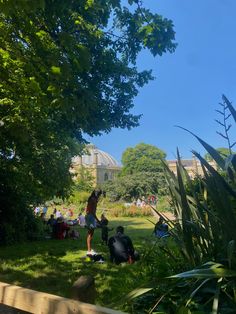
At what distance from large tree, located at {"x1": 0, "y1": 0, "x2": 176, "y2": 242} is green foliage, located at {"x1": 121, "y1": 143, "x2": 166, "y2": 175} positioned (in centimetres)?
4700

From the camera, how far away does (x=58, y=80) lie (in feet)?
17.9

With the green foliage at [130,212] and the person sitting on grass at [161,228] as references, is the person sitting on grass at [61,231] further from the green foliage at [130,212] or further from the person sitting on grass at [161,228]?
the green foliage at [130,212]

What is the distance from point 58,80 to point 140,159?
61494mm

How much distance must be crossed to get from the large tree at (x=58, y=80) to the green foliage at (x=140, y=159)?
4700 cm

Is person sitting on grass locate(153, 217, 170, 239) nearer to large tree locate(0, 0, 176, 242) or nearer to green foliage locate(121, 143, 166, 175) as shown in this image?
large tree locate(0, 0, 176, 242)

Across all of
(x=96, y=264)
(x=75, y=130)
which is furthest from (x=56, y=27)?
(x=75, y=130)

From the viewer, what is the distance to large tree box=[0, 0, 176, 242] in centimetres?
548

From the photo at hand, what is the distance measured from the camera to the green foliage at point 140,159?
6356 centimetres

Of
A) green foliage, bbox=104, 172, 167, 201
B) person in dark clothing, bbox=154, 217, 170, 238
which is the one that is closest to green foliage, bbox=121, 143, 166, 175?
green foliage, bbox=104, 172, 167, 201

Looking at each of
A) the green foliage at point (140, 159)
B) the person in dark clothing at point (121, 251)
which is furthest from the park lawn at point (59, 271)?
the green foliage at point (140, 159)

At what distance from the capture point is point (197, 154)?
2.14 metres

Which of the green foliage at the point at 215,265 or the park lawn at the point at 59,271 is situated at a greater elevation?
the green foliage at the point at 215,265

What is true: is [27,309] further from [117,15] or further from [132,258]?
[117,15]

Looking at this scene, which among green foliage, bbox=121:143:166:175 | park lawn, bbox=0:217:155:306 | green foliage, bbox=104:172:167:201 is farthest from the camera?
green foliage, bbox=121:143:166:175
